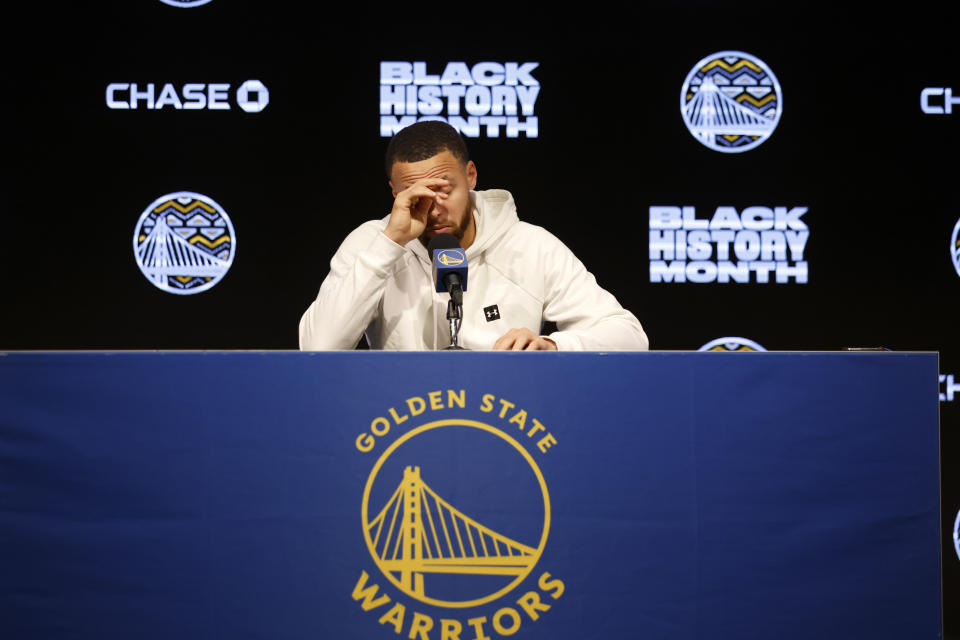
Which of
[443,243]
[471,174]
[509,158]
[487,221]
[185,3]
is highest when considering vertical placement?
[185,3]

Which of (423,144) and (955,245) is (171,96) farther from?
(955,245)

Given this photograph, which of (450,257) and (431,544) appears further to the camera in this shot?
(450,257)

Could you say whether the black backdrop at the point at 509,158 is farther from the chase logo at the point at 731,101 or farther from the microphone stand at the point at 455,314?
the microphone stand at the point at 455,314

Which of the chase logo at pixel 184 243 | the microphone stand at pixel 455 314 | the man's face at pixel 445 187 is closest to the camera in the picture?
the microphone stand at pixel 455 314

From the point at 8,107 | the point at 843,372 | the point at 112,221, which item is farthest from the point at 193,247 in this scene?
the point at 843,372

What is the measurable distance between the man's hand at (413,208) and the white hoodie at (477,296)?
0.04 metres

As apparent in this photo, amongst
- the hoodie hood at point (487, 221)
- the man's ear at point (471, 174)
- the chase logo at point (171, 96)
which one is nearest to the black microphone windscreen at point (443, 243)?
the hoodie hood at point (487, 221)

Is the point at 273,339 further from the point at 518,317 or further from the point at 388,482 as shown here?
the point at 388,482

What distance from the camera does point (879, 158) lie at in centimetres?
322

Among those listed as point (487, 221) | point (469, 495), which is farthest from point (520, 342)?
point (487, 221)

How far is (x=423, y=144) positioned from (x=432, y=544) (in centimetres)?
115

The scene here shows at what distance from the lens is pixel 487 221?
7.52ft

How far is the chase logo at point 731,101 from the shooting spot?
3.21 m

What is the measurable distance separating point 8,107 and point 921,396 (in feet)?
10.7
